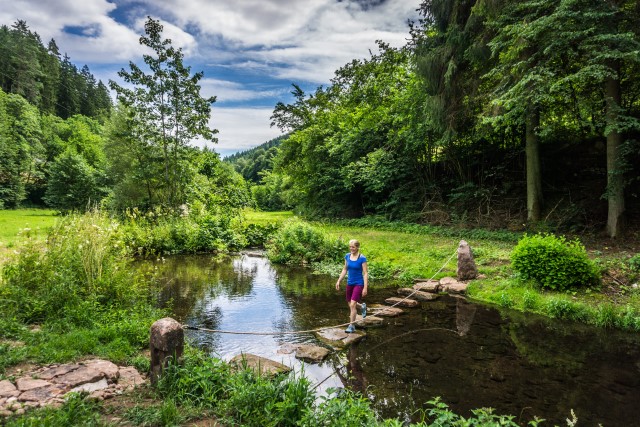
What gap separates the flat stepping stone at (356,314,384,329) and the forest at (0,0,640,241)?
24.2 ft

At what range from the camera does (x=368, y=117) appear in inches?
852

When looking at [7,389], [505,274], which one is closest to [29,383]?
[7,389]

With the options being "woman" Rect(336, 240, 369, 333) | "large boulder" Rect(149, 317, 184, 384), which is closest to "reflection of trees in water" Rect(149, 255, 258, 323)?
"woman" Rect(336, 240, 369, 333)

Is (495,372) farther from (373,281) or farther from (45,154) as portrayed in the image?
(45,154)

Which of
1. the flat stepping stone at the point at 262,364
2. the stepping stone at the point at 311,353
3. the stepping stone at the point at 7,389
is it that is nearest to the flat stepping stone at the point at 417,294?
the stepping stone at the point at 311,353

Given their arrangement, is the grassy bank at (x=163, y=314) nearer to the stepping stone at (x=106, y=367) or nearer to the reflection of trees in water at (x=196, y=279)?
the stepping stone at (x=106, y=367)

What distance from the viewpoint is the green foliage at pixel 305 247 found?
45.3 feet

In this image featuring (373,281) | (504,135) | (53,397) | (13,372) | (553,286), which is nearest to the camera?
(53,397)

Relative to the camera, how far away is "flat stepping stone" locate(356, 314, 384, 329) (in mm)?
7152

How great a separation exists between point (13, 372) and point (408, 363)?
512 centimetres

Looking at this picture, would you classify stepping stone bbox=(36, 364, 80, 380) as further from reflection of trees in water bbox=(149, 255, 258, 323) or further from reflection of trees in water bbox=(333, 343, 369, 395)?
reflection of trees in water bbox=(333, 343, 369, 395)

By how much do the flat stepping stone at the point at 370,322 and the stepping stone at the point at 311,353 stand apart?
55.0 inches

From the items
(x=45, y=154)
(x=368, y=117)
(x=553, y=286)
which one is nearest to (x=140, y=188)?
(x=368, y=117)

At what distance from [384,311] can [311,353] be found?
2.65 m
